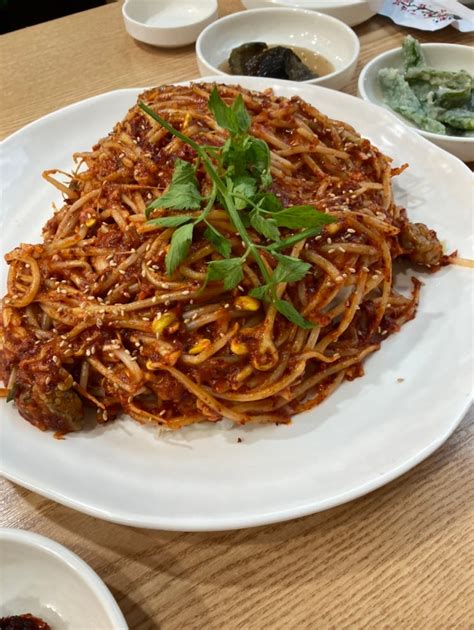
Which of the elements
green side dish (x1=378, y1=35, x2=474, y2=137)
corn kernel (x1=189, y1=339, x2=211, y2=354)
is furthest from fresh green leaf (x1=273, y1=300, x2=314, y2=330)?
green side dish (x1=378, y1=35, x2=474, y2=137)

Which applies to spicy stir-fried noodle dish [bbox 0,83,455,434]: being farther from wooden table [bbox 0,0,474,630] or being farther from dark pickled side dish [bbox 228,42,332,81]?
dark pickled side dish [bbox 228,42,332,81]

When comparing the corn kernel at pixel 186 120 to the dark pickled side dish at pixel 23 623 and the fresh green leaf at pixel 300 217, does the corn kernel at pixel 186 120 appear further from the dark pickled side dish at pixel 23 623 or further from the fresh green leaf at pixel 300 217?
the dark pickled side dish at pixel 23 623

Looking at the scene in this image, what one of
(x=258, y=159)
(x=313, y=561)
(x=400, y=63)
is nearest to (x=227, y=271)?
(x=258, y=159)

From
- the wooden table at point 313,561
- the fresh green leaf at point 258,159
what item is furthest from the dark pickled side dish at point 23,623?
the fresh green leaf at point 258,159

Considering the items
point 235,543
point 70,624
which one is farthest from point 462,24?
point 70,624

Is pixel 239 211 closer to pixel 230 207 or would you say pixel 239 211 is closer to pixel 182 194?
pixel 230 207
